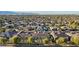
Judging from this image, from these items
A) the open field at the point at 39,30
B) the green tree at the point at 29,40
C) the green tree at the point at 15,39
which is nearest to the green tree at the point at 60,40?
the open field at the point at 39,30

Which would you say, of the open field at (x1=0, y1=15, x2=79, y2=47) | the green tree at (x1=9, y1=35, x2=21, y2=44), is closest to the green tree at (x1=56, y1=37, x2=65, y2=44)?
the open field at (x1=0, y1=15, x2=79, y2=47)

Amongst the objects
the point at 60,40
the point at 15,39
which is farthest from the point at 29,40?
the point at 60,40

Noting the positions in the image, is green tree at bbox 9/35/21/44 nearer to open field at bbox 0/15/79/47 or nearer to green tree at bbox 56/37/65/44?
open field at bbox 0/15/79/47

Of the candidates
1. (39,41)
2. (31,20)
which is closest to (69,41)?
(39,41)

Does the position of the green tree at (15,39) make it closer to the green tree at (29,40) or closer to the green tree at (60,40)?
the green tree at (29,40)

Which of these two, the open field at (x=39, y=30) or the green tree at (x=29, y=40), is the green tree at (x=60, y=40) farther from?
the green tree at (x=29, y=40)

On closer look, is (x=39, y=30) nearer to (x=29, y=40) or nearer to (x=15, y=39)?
(x=29, y=40)

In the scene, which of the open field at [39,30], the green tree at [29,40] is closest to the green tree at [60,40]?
the open field at [39,30]

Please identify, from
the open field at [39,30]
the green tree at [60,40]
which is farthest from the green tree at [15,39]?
the green tree at [60,40]
